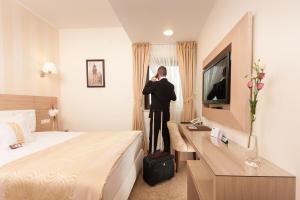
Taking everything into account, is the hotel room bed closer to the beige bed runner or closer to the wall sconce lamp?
the beige bed runner

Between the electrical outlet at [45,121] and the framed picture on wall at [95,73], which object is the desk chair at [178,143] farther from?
the electrical outlet at [45,121]

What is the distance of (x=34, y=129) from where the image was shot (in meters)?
2.97

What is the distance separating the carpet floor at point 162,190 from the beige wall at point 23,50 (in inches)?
91.0

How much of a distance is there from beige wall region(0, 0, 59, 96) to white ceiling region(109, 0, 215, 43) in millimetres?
1628

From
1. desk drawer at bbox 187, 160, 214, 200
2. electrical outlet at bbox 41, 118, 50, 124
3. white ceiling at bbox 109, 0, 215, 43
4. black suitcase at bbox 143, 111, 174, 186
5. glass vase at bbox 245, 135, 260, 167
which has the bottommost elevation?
black suitcase at bbox 143, 111, 174, 186

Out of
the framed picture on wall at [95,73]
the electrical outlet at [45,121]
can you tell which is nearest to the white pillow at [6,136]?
the electrical outlet at [45,121]

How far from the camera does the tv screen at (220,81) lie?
1685 millimetres

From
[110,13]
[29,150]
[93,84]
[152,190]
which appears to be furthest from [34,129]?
[110,13]

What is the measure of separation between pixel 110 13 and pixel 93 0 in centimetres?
47

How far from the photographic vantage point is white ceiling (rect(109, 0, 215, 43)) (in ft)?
7.61

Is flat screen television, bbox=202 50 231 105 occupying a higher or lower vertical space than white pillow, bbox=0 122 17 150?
higher

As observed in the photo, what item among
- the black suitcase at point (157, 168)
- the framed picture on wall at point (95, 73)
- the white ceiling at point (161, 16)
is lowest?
the black suitcase at point (157, 168)

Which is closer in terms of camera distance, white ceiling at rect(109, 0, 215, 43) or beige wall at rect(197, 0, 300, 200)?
beige wall at rect(197, 0, 300, 200)

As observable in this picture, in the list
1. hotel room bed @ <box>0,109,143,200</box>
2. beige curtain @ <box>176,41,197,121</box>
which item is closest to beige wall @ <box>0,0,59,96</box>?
hotel room bed @ <box>0,109,143,200</box>
